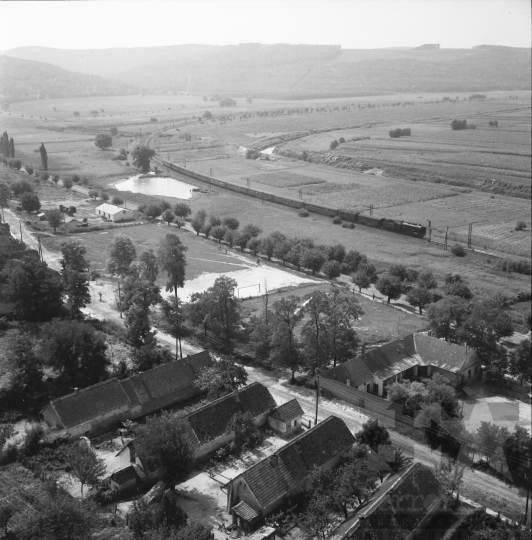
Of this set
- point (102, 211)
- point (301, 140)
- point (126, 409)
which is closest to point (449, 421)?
point (126, 409)

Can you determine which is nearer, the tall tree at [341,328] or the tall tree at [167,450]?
the tall tree at [167,450]

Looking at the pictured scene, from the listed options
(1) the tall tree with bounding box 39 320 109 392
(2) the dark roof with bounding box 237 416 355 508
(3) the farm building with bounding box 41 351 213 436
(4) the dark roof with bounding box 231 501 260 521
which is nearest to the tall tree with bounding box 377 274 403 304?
(3) the farm building with bounding box 41 351 213 436

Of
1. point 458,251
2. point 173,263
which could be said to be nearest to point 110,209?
point 173,263

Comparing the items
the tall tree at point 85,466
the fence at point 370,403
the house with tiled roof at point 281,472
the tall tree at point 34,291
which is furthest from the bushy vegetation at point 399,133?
the tall tree at point 85,466

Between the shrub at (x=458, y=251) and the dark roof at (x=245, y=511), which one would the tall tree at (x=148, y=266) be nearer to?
the dark roof at (x=245, y=511)

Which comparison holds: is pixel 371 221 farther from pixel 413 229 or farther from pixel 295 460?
pixel 295 460

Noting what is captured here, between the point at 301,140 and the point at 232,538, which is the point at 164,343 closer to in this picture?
the point at 232,538
